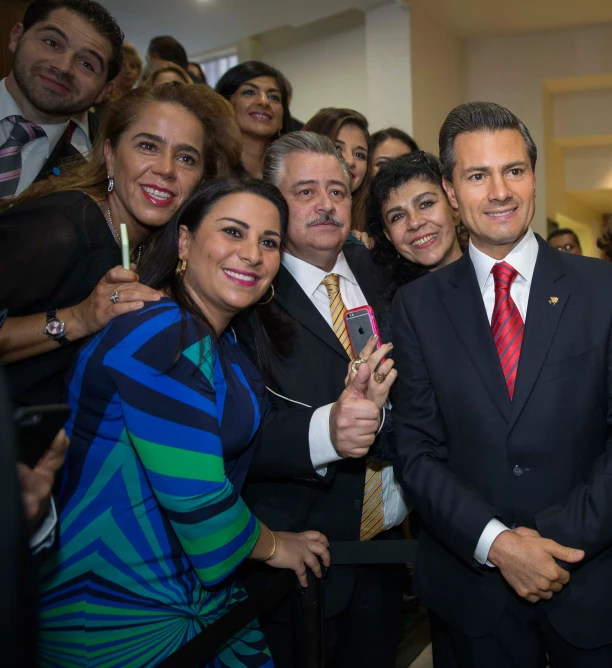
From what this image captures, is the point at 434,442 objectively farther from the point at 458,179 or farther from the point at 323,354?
the point at 458,179

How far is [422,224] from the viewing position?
7.64 ft

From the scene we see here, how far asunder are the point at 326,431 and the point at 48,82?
4.88 ft

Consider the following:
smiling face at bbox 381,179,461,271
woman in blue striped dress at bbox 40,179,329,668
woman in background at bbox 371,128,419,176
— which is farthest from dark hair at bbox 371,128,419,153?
woman in blue striped dress at bbox 40,179,329,668

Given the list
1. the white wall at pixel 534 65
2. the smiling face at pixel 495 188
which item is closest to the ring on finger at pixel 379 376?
the smiling face at pixel 495 188

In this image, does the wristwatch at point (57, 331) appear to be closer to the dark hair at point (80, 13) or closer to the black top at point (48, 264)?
the black top at point (48, 264)

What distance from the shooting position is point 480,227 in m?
1.73

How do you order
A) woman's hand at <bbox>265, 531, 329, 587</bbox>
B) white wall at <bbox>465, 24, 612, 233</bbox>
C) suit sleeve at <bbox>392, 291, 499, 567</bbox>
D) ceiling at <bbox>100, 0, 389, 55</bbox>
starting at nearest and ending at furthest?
suit sleeve at <bbox>392, 291, 499, 567</bbox>, woman's hand at <bbox>265, 531, 329, 587</bbox>, ceiling at <bbox>100, 0, 389, 55</bbox>, white wall at <bbox>465, 24, 612, 233</bbox>

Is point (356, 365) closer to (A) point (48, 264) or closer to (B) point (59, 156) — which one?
(A) point (48, 264)

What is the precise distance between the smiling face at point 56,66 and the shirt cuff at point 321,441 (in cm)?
138

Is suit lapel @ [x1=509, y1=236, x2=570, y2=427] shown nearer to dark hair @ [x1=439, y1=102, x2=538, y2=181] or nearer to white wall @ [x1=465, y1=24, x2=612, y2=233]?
dark hair @ [x1=439, y1=102, x2=538, y2=181]

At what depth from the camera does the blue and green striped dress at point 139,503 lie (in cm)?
142

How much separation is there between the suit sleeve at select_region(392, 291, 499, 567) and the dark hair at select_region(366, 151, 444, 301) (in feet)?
1.86

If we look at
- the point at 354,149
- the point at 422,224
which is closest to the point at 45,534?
the point at 422,224

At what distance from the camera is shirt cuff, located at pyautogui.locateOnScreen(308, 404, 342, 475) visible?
5.84ft
